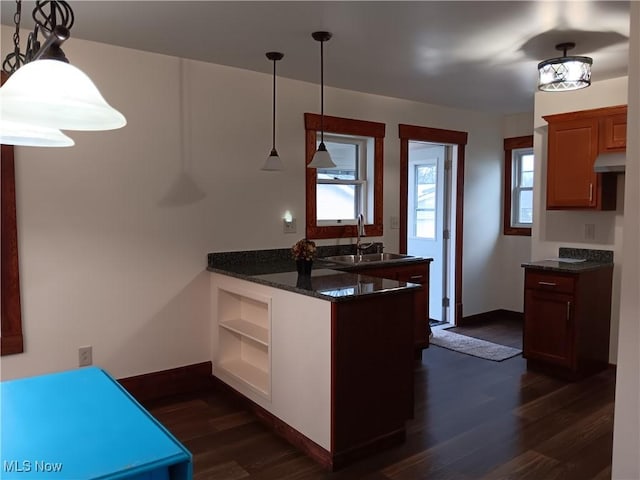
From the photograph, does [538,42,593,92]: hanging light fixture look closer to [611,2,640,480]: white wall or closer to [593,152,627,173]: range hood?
[593,152,627,173]: range hood

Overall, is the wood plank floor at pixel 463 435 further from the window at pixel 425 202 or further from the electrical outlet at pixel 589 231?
the window at pixel 425 202

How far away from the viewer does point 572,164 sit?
4.12m

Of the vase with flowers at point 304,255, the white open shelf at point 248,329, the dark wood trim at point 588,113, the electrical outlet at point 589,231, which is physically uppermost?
the dark wood trim at point 588,113

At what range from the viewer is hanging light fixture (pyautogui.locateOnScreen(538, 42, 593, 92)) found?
3.27 m

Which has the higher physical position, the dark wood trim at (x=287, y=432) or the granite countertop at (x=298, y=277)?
the granite countertop at (x=298, y=277)

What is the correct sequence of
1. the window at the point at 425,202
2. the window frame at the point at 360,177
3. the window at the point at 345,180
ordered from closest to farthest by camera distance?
the window at the point at 345,180 → the window frame at the point at 360,177 → the window at the point at 425,202

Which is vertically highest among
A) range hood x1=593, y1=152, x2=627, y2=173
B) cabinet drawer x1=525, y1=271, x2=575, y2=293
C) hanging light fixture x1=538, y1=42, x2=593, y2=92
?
hanging light fixture x1=538, y1=42, x2=593, y2=92

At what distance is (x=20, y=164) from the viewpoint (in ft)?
9.88

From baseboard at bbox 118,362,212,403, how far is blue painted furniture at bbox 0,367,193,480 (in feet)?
6.57

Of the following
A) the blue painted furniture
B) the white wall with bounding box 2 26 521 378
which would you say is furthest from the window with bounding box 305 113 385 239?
the blue painted furniture

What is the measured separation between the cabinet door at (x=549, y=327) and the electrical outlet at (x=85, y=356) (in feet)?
10.9

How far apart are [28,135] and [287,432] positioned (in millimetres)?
2142

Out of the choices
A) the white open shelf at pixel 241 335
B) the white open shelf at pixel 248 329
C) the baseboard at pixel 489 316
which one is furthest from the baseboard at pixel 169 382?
the baseboard at pixel 489 316

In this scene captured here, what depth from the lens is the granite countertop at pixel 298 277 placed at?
267 centimetres
